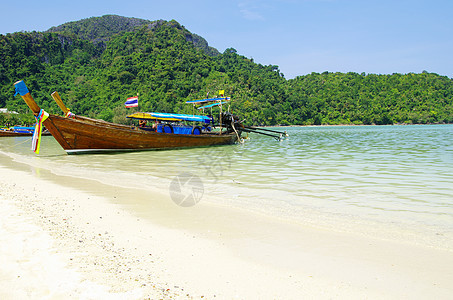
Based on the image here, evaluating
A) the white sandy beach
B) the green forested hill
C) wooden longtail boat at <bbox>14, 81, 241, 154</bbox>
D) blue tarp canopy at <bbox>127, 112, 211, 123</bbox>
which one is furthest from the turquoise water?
the green forested hill

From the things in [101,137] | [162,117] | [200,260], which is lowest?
[200,260]

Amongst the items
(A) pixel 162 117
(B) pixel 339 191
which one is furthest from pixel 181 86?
(B) pixel 339 191

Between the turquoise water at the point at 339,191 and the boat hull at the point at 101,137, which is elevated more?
the boat hull at the point at 101,137

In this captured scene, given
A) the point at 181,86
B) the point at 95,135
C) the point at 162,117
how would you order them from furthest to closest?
the point at 181,86
the point at 162,117
the point at 95,135

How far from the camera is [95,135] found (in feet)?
63.9

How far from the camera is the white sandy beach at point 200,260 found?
124 inches

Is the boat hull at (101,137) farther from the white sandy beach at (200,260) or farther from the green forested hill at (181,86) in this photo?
the green forested hill at (181,86)

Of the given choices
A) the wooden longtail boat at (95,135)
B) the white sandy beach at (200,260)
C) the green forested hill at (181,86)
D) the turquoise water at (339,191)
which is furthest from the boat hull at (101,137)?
the green forested hill at (181,86)

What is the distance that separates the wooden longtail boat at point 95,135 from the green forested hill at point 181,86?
62143 millimetres

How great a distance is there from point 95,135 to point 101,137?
354 mm

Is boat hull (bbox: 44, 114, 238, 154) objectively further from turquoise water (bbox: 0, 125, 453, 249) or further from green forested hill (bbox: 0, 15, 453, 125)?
green forested hill (bbox: 0, 15, 453, 125)

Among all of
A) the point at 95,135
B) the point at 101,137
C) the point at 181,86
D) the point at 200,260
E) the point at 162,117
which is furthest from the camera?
the point at 181,86

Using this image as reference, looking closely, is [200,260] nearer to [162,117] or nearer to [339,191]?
[339,191]

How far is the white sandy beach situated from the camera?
314 centimetres
